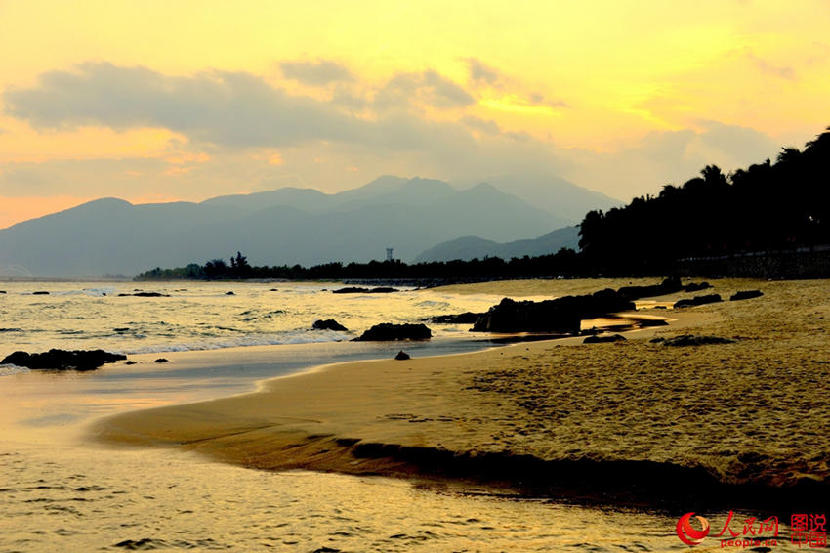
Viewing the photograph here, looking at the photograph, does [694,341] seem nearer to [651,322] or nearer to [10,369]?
[651,322]

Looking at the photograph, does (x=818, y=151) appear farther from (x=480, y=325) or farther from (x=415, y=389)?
(x=415, y=389)

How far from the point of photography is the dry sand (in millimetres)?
7953

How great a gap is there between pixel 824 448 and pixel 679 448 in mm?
1590

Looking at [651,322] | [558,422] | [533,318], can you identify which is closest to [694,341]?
[558,422]

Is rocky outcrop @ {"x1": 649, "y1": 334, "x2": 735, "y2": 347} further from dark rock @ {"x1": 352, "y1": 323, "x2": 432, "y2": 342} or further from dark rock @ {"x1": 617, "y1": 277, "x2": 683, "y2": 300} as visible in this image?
dark rock @ {"x1": 617, "y1": 277, "x2": 683, "y2": 300}

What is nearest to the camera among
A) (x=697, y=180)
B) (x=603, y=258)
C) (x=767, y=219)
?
(x=767, y=219)

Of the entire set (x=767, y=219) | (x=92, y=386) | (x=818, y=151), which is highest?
(x=818, y=151)

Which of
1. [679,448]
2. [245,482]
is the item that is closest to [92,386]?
[245,482]

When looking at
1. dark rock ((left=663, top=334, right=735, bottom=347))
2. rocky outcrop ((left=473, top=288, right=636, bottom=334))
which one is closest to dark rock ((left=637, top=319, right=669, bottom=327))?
rocky outcrop ((left=473, top=288, right=636, bottom=334))

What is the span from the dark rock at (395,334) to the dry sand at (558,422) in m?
11.9

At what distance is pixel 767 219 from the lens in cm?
8069

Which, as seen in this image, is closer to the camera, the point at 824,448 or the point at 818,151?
the point at 824,448

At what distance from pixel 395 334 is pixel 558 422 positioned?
20.8 m

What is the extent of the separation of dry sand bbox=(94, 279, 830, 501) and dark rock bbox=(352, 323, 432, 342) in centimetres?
1195
